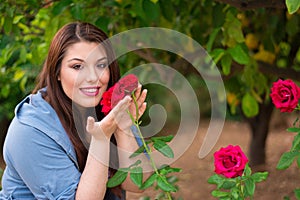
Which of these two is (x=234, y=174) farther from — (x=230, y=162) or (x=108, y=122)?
(x=108, y=122)

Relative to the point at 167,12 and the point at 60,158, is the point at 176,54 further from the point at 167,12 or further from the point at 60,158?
the point at 60,158

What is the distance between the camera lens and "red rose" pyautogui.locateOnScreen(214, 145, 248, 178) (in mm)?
1697

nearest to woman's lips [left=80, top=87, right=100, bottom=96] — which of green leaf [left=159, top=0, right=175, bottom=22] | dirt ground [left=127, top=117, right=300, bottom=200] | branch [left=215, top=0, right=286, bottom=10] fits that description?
branch [left=215, top=0, right=286, bottom=10]

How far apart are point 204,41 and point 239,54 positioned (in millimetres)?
729

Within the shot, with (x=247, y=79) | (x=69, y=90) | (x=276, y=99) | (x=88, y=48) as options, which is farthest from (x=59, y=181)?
(x=247, y=79)

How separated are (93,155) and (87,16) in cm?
116

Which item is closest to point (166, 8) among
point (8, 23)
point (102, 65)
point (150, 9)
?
point (150, 9)

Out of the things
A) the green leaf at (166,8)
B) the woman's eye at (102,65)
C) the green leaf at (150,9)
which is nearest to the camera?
the woman's eye at (102,65)

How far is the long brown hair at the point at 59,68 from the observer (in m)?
2.13

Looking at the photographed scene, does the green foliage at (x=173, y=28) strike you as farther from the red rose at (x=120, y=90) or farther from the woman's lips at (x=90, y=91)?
the red rose at (x=120, y=90)

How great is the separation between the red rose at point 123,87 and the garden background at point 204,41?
36.2 inches

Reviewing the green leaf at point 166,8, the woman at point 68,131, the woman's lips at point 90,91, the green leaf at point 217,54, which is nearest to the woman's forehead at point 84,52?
the woman at point 68,131

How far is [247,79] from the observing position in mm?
3236

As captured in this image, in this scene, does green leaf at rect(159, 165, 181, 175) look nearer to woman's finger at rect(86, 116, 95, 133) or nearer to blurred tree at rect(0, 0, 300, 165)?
woman's finger at rect(86, 116, 95, 133)
